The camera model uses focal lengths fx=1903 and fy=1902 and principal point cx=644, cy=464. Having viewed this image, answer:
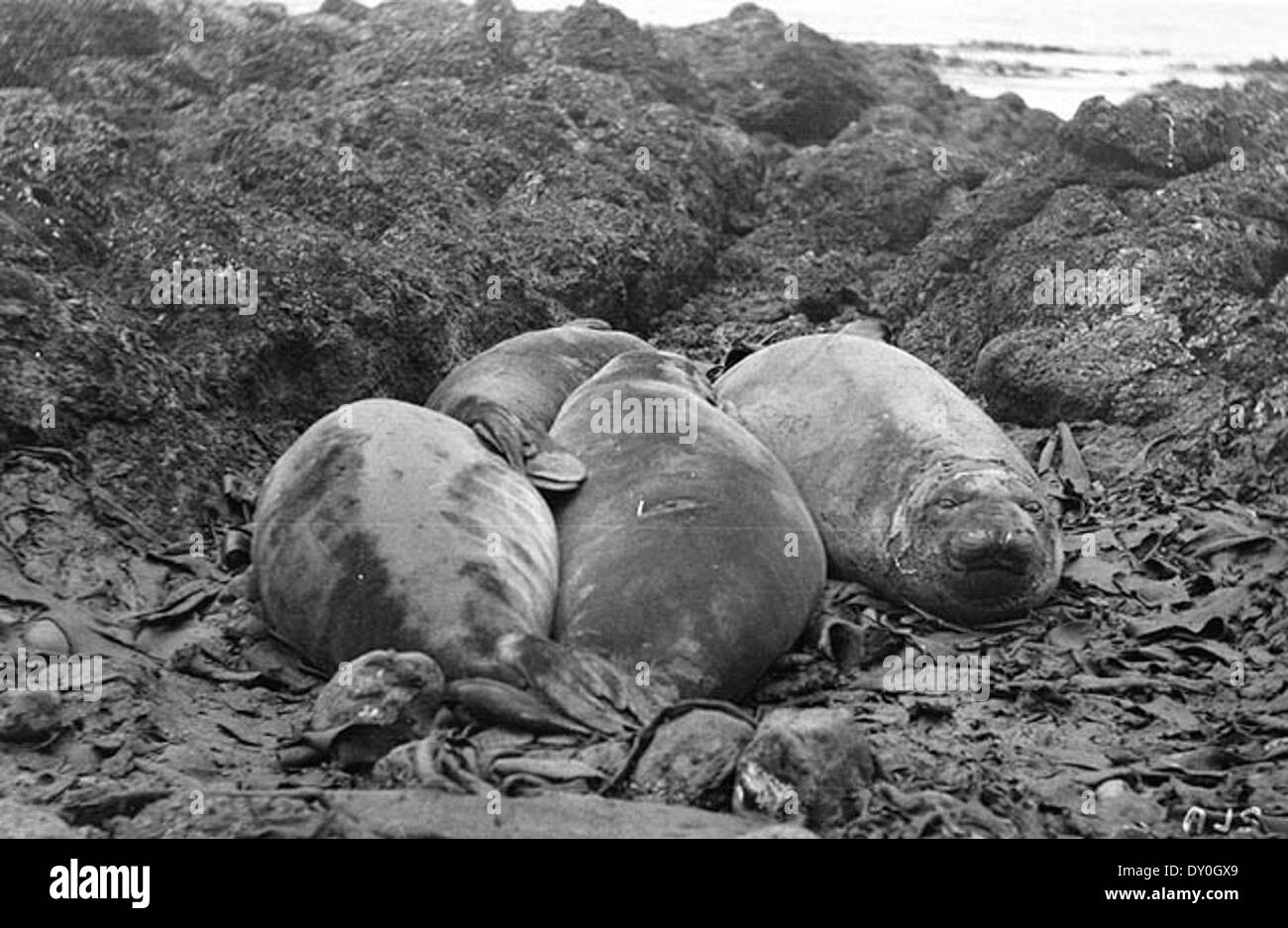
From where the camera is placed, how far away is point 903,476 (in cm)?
706

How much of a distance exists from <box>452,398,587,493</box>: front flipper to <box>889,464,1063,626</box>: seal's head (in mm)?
1220

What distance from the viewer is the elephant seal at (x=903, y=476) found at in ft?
21.8

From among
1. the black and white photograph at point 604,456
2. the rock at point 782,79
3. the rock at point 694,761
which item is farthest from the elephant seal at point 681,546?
the rock at point 782,79

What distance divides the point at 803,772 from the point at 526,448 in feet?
7.49

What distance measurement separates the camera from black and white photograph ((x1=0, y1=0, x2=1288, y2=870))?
5.10m

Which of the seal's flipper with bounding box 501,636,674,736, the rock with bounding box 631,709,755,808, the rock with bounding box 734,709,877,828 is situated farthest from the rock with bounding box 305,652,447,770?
the rock with bounding box 734,709,877,828

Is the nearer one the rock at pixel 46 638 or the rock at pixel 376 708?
the rock at pixel 376 708

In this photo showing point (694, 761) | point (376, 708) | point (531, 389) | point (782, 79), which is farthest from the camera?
point (782, 79)

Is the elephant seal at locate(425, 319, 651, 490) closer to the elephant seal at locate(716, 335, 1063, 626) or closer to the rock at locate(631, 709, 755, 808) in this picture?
the elephant seal at locate(716, 335, 1063, 626)

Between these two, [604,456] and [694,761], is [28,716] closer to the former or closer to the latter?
Answer: [694,761]

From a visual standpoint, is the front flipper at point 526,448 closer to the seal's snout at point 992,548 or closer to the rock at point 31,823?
the seal's snout at point 992,548

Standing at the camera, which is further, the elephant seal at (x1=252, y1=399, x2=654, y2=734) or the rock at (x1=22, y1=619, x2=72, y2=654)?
the rock at (x1=22, y1=619, x2=72, y2=654)

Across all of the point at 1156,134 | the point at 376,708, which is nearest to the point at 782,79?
the point at 1156,134

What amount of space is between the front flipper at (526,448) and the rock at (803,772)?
1885 millimetres
